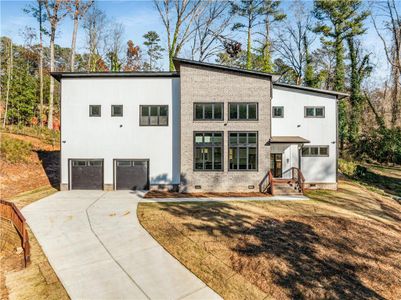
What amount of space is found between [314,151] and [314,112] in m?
2.77

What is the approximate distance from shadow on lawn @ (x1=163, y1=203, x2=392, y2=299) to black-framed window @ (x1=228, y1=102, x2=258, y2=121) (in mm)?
6464

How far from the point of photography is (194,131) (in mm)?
15594

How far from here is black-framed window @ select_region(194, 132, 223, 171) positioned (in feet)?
51.4

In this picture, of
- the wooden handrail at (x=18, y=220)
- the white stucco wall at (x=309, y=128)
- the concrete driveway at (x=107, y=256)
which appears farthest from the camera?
the white stucco wall at (x=309, y=128)

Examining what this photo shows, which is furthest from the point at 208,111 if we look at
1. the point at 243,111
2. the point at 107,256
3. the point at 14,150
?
the point at 14,150

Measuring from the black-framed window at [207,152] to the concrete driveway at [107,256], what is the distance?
5.26 meters

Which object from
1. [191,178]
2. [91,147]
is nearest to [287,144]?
[191,178]

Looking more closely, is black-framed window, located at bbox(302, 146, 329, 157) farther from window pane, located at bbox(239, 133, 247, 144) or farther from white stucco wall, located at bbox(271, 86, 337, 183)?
window pane, located at bbox(239, 133, 247, 144)

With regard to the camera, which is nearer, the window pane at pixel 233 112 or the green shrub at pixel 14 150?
the window pane at pixel 233 112

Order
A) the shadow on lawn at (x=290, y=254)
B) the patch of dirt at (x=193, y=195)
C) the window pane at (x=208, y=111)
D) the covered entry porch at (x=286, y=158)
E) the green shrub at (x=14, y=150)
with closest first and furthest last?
the shadow on lawn at (x=290, y=254), the patch of dirt at (x=193, y=195), the window pane at (x=208, y=111), the covered entry porch at (x=286, y=158), the green shrub at (x=14, y=150)

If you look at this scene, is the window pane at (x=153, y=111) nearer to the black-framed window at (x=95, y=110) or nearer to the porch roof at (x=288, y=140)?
the black-framed window at (x=95, y=110)

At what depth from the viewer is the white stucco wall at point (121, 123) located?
53.0 ft

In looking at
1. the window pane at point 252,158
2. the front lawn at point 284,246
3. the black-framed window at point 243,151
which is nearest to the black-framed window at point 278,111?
the black-framed window at point 243,151

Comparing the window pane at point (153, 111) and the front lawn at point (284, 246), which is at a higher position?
the window pane at point (153, 111)
